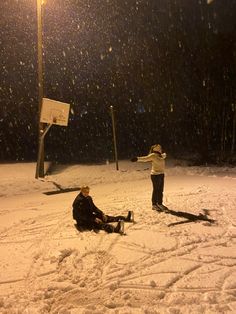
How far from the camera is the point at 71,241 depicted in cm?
750

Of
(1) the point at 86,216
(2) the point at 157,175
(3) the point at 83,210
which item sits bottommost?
(1) the point at 86,216

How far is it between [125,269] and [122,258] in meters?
0.47

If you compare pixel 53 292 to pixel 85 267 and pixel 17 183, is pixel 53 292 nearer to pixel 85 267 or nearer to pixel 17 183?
pixel 85 267

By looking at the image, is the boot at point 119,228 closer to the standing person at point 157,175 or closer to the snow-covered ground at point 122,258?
the snow-covered ground at point 122,258

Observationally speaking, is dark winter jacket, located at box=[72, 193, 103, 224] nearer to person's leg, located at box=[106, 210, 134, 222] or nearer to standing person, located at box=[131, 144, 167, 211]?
person's leg, located at box=[106, 210, 134, 222]

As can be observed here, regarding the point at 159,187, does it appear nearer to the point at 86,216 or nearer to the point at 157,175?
the point at 157,175

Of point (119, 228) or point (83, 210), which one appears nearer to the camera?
point (119, 228)

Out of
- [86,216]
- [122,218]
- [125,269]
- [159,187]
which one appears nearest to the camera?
[125,269]

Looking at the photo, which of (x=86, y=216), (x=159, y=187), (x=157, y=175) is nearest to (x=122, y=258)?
(x=86, y=216)

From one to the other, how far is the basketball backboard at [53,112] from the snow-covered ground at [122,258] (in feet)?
12.3

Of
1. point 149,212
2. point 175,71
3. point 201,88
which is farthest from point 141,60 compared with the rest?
point 149,212

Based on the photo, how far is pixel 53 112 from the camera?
49.5ft

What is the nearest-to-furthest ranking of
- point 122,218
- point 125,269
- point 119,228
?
point 125,269, point 119,228, point 122,218

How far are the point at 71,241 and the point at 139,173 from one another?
9565mm
